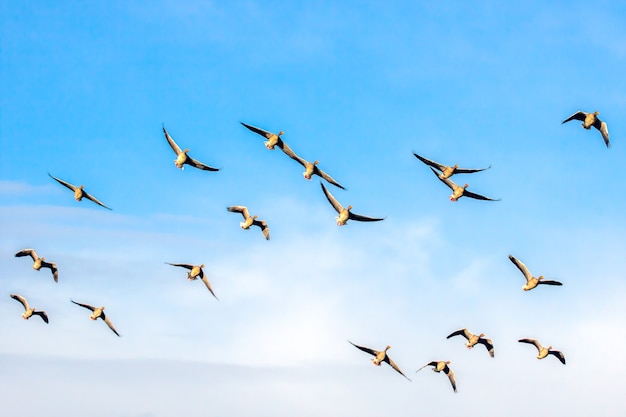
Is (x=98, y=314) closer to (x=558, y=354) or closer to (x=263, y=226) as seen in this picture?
(x=263, y=226)

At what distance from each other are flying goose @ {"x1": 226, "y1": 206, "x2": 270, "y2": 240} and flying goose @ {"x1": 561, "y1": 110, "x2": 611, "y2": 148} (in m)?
26.2

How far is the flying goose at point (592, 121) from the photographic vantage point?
77250 mm

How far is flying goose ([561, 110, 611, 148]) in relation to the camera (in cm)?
7725

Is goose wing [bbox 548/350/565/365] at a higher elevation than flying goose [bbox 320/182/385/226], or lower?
lower

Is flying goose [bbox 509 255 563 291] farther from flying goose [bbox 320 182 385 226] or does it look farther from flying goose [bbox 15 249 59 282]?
flying goose [bbox 15 249 59 282]

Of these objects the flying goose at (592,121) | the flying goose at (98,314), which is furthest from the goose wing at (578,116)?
the flying goose at (98,314)

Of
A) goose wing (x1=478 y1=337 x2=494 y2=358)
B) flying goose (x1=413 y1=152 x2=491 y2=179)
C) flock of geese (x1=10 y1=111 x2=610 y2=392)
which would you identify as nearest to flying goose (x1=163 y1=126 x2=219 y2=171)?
flock of geese (x1=10 y1=111 x2=610 y2=392)

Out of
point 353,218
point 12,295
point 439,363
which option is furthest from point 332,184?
point 12,295

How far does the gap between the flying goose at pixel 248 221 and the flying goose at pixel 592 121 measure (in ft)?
86.0

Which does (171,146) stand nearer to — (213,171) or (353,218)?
(213,171)

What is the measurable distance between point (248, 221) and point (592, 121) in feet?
96.2

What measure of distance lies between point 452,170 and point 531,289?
12.5 m

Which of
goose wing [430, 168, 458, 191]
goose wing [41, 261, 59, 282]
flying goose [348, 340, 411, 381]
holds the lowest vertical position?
flying goose [348, 340, 411, 381]

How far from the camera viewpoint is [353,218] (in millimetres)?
77812
